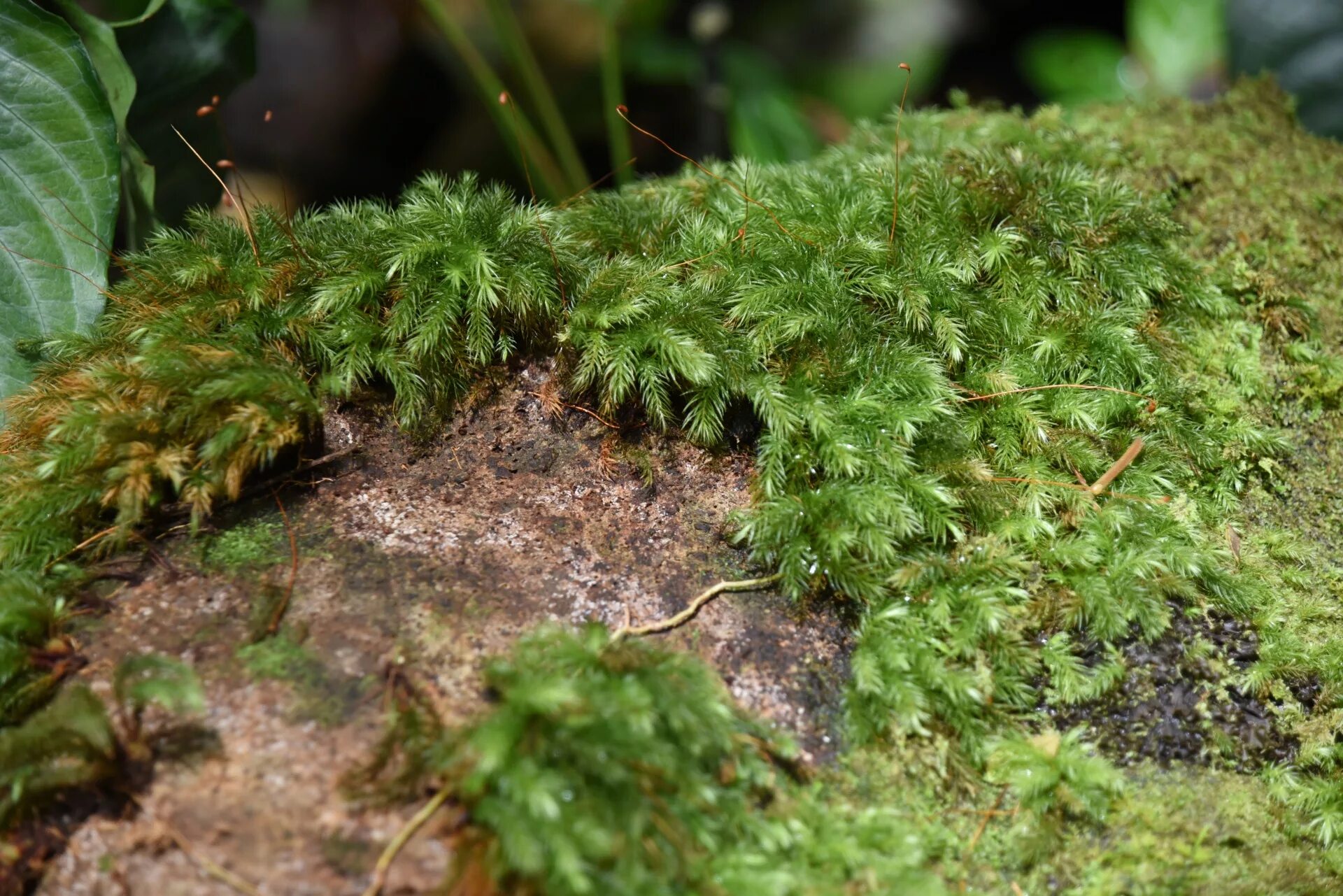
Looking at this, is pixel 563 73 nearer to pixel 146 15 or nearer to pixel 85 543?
pixel 146 15

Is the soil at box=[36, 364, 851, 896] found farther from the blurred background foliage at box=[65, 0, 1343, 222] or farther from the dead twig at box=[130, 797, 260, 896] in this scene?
the blurred background foliage at box=[65, 0, 1343, 222]

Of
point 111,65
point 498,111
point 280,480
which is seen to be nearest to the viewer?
point 280,480

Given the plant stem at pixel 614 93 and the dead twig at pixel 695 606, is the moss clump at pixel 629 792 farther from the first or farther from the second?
the plant stem at pixel 614 93

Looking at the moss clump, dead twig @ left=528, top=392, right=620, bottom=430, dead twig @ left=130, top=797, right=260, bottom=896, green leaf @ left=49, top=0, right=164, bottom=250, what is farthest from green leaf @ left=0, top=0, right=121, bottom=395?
the moss clump

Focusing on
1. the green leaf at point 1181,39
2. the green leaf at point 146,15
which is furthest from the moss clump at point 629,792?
the green leaf at point 1181,39

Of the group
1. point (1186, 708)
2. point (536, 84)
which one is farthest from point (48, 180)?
point (1186, 708)
